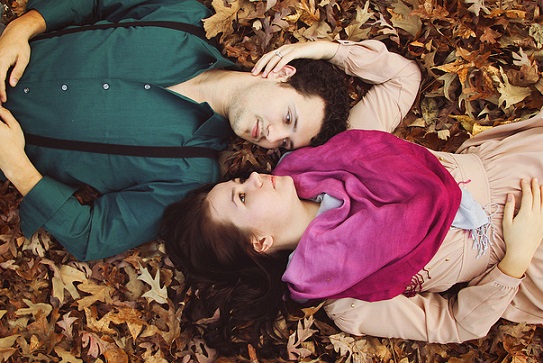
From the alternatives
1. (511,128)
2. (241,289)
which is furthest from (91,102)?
(511,128)

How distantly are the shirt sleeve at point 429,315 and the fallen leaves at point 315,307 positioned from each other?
0.28 m

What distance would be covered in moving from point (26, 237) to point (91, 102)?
117cm

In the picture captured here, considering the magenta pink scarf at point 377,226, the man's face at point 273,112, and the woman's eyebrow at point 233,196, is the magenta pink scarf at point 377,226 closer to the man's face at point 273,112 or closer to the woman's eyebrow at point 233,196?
the man's face at point 273,112

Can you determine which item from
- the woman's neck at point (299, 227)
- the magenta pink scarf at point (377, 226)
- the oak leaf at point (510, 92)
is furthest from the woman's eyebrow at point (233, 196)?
the oak leaf at point (510, 92)

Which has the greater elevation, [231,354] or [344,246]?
[344,246]

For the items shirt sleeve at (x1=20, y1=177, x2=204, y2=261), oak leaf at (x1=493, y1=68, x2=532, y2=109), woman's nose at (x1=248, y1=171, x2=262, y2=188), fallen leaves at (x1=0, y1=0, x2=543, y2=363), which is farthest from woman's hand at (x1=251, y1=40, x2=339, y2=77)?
oak leaf at (x1=493, y1=68, x2=532, y2=109)

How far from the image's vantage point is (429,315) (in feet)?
10.7

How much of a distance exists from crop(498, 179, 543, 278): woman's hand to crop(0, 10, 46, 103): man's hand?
365 centimetres

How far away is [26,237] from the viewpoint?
341 centimetres

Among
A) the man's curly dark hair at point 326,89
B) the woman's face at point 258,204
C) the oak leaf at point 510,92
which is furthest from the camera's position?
the oak leaf at point 510,92

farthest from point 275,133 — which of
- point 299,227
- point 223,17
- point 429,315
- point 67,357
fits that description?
point 67,357

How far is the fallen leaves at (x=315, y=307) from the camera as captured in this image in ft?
11.4

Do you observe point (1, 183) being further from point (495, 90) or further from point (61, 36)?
point (495, 90)

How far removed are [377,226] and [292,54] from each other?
1445 mm
